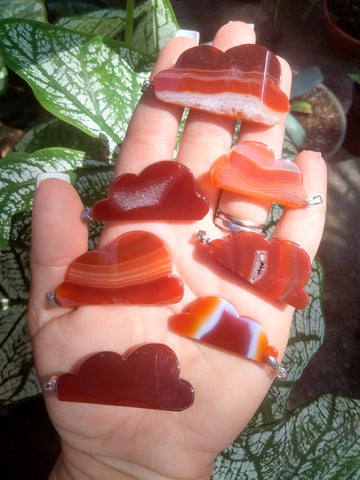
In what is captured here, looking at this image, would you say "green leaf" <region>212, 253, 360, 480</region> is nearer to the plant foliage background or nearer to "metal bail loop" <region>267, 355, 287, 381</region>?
the plant foliage background

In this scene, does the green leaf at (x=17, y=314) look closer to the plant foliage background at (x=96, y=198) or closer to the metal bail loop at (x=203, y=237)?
the plant foliage background at (x=96, y=198)

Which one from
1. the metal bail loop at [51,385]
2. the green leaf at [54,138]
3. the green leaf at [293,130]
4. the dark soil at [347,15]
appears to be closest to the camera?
the metal bail loop at [51,385]

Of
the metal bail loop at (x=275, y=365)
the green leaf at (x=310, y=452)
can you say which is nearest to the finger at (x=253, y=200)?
the metal bail loop at (x=275, y=365)

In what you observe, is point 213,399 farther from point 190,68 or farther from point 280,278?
point 190,68

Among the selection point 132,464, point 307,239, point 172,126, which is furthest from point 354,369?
point 172,126

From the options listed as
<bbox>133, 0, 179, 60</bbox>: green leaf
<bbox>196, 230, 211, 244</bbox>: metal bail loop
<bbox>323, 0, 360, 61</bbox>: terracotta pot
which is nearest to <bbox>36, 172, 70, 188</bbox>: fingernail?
<bbox>196, 230, 211, 244</bbox>: metal bail loop

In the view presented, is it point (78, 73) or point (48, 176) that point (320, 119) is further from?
point (48, 176)
